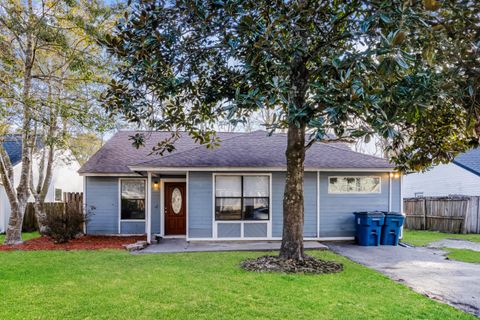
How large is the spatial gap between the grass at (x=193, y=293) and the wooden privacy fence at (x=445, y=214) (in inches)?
386

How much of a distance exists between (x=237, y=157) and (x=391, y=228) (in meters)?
5.35

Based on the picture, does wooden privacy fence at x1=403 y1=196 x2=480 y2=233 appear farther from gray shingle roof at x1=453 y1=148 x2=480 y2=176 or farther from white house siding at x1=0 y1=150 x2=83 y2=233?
white house siding at x1=0 y1=150 x2=83 y2=233

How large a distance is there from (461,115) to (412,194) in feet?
55.0

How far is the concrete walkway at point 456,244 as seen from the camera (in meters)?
11.4

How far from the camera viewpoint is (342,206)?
39.0 feet

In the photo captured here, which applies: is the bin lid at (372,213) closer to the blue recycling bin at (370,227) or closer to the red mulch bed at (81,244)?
the blue recycling bin at (370,227)

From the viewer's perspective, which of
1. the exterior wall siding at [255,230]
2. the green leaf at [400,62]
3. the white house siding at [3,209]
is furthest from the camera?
the white house siding at [3,209]

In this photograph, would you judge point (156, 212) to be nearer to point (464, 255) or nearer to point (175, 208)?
point (175, 208)

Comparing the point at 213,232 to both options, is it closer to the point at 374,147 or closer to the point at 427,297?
the point at 427,297

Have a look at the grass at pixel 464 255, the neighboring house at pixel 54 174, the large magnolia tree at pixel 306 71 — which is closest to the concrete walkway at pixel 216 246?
the large magnolia tree at pixel 306 71

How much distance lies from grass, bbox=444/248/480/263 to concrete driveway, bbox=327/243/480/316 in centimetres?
28

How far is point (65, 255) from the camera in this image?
930cm

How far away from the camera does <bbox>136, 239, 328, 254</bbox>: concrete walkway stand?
10.2 metres

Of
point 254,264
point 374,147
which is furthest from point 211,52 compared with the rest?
point 374,147
